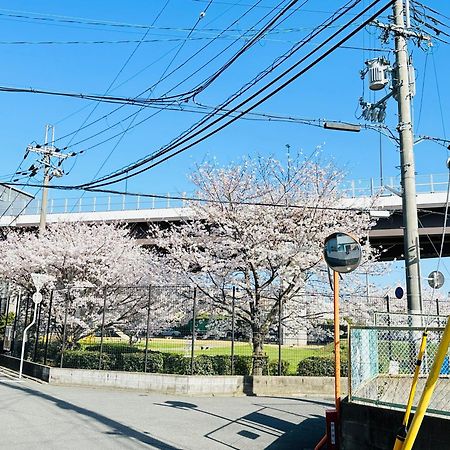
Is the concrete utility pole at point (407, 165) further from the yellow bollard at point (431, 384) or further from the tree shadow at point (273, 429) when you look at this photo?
the yellow bollard at point (431, 384)

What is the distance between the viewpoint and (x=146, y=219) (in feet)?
103

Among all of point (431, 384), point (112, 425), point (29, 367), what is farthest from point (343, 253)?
point (29, 367)

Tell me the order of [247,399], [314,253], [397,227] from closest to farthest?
1. [247,399]
2. [314,253]
3. [397,227]

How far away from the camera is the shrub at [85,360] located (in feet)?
48.2

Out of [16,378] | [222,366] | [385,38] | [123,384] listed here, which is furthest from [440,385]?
[16,378]

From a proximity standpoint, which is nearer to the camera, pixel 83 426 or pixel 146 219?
pixel 83 426

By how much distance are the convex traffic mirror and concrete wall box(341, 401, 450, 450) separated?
6.35 feet

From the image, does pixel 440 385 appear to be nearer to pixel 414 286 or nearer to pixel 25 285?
pixel 414 286

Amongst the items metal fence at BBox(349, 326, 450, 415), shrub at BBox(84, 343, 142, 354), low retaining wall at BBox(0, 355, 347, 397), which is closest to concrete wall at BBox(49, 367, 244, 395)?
low retaining wall at BBox(0, 355, 347, 397)

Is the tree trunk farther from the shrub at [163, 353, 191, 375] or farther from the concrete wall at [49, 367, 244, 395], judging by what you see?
the shrub at [163, 353, 191, 375]

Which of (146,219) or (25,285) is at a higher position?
(146,219)

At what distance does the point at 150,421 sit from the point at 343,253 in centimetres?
507

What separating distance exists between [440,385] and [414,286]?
4.64m

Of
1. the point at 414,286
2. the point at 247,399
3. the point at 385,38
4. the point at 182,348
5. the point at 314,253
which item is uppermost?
the point at 385,38
